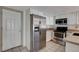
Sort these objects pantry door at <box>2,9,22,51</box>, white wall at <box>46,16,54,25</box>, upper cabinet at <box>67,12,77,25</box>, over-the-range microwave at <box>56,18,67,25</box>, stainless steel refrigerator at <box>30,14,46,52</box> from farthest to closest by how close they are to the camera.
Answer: white wall at <box>46,16,54,25</box> < over-the-range microwave at <box>56,18,67,25</box> < upper cabinet at <box>67,12,77,25</box> < stainless steel refrigerator at <box>30,14,46,52</box> < pantry door at <box>2,9,22,51</box>

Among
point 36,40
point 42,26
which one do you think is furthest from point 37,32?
point 42,26

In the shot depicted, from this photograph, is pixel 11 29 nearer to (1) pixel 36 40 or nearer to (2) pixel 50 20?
(1) pixel 36 40

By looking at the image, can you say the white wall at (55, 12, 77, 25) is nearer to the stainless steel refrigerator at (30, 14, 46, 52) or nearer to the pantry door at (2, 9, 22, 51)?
the stainless steel refrigerator at (30, 14, 46, 52)

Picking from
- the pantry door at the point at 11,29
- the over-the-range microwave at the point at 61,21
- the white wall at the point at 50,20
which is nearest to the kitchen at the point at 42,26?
the over-the-range microwave at the point at 61,21

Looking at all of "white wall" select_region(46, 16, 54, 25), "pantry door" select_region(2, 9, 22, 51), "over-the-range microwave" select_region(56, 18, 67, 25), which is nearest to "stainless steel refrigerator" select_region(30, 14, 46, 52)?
"pantry door" select_region(2, 9, 22, 51)

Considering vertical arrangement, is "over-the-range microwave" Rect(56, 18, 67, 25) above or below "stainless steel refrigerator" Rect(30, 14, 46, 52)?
above

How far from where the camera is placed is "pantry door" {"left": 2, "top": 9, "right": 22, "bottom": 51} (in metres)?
3.04

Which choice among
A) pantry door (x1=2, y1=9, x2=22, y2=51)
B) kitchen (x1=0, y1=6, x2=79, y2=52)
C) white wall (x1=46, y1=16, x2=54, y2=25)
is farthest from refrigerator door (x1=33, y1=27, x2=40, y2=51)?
white wall (x1=46, y1=16, x2=54, y2=25)

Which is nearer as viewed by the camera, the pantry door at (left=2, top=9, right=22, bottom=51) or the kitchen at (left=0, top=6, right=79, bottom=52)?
the pantry door at (left=2, top=9, right=22, bottom=51)

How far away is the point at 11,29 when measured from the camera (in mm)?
3326

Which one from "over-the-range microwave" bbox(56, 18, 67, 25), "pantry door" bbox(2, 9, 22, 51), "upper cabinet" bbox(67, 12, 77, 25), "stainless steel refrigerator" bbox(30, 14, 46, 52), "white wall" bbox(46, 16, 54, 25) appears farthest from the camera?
"white wall" bbox(46, 16, 54, 25)

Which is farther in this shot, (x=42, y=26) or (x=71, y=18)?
(x=71, y=18)
